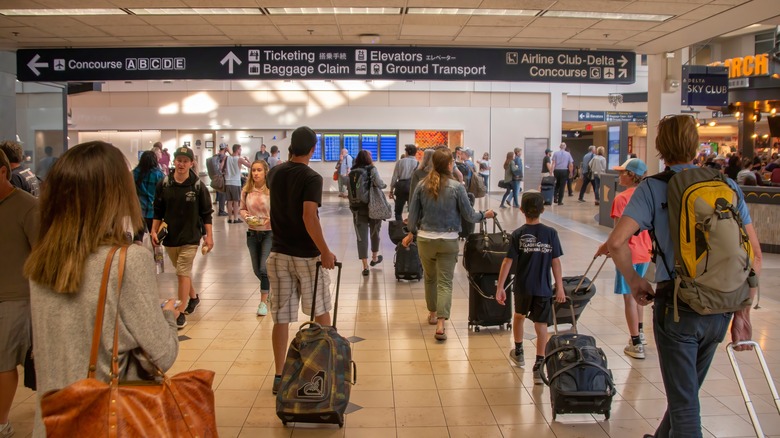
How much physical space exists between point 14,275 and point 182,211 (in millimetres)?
2952

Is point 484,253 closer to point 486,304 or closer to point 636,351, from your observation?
point 486,304

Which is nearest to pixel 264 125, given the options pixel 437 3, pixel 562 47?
pixel 562 47

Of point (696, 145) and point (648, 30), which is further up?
point (648, 30)

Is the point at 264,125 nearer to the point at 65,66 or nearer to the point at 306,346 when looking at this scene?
the point at 65,66

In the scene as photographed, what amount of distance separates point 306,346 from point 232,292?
4692 mm

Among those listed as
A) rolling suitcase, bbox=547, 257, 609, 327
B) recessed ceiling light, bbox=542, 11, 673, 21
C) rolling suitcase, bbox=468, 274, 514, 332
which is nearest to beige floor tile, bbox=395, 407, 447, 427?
rolling suitcase, bbox=547, 257, 609, 327

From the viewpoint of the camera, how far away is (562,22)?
28.9 feet

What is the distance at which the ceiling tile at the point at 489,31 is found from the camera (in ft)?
29.8

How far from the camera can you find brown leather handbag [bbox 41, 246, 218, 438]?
2092 millimetres

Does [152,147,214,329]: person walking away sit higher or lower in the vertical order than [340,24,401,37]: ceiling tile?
lower

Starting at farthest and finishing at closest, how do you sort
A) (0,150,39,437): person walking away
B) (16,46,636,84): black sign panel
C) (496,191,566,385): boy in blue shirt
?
(16,46,636,84): black sign panel → (496,191,566,385): boy in blue shirt → (0,150,39,437): person walking away

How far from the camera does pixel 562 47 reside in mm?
10328

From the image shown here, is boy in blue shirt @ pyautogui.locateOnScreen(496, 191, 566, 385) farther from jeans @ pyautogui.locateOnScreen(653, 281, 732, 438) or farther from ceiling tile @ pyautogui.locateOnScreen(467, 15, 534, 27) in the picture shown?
ceiling tile @ pyautogui.locateOnScreen(467, 15, 534, 27)

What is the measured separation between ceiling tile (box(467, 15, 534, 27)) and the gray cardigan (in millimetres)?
7041
